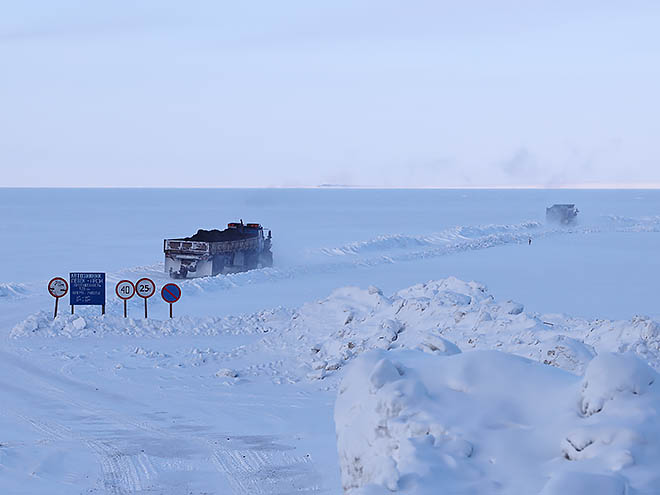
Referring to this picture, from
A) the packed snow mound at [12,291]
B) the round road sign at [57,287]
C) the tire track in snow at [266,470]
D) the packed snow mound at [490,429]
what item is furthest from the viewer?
the packed snow mound at [12,291]

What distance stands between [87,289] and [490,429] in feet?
52.0

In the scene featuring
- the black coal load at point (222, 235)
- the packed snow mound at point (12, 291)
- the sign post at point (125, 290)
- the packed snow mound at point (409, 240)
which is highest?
the black coal load at point (222, 235)

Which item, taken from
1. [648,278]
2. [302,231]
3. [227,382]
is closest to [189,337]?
[227,382]

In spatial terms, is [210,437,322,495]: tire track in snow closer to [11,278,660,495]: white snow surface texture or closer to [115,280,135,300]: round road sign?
[11,278,660,495]: white snow surface texture

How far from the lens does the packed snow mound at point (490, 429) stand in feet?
19.0

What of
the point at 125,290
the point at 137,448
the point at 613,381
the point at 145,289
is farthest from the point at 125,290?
the point at 613,381

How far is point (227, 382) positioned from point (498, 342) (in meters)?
4.83

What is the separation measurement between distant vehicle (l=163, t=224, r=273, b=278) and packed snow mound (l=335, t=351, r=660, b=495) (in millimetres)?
24114

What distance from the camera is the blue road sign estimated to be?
795 inches

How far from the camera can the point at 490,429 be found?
20.8 feet

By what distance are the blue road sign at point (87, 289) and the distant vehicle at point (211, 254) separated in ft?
34.7

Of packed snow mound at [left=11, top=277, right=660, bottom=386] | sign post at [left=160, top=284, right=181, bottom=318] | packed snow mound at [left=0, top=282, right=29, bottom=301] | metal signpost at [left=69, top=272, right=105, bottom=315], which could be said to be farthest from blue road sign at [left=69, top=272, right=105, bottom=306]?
packed snow mound at [left=0, top=282, right=29, bottom=301]

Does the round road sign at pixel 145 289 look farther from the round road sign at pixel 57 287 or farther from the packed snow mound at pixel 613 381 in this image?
the packed snow mound at pixel 613 381

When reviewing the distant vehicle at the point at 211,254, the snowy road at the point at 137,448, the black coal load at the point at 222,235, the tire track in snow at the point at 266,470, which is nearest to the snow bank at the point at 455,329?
the tire track in snow at the point at 266,470
